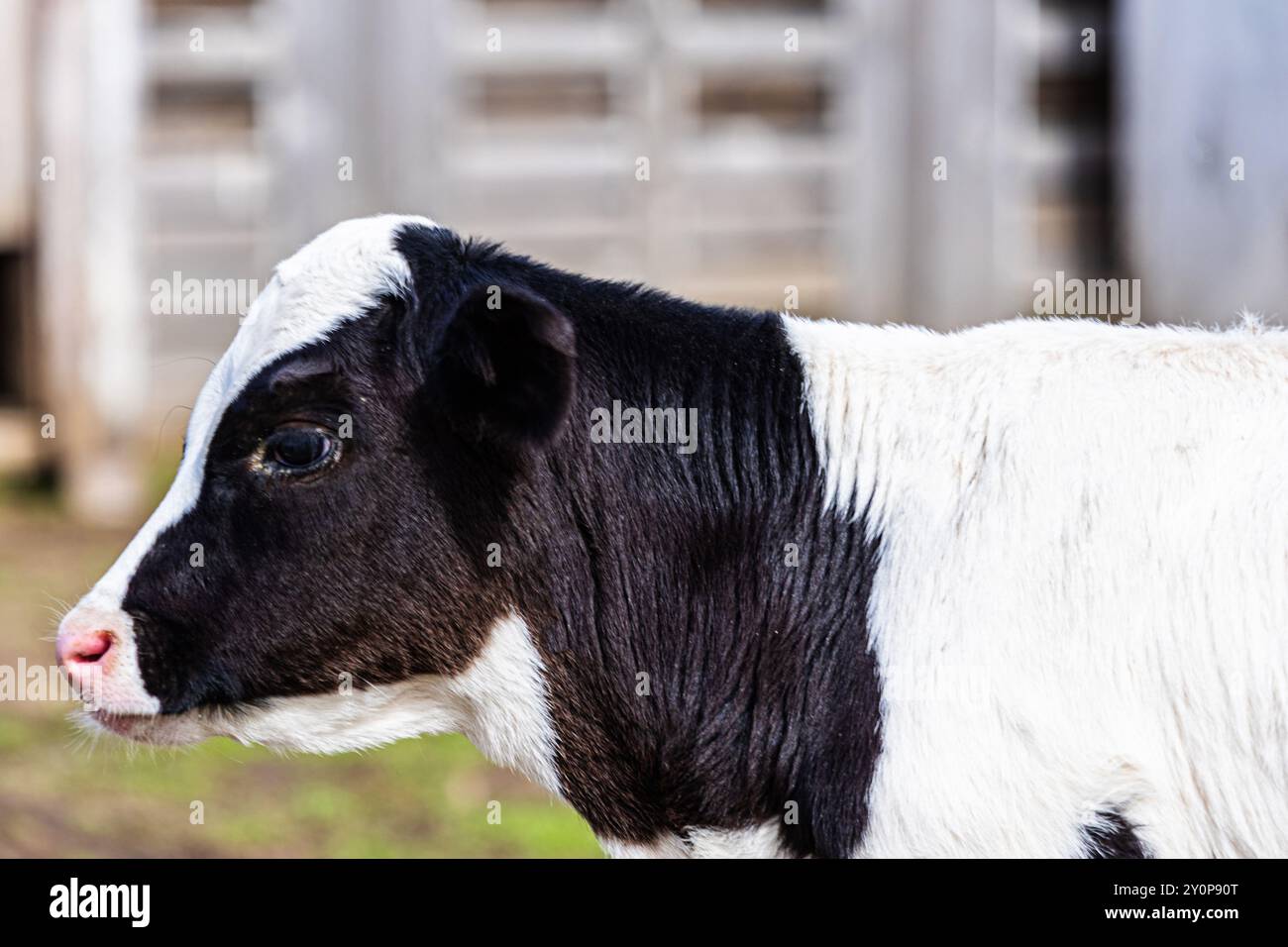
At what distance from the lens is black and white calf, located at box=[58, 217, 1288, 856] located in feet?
9.03

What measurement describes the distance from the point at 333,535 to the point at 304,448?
0.53ft

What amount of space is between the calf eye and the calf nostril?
Result: 44cm

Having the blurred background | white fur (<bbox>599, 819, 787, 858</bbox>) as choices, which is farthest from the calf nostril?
the blurred background

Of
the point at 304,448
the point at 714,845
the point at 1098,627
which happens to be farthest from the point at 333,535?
the point at 1098,627

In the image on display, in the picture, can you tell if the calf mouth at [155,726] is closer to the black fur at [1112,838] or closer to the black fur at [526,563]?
the black fur at [526,563]

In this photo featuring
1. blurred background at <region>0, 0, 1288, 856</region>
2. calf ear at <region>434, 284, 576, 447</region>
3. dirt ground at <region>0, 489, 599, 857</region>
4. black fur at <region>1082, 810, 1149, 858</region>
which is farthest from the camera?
blurred background at <region>0, 0, 1288, 856</region>

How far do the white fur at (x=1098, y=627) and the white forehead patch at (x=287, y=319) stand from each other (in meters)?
1.08

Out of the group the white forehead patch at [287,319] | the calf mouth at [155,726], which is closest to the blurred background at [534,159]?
the white forehead patch at [287,319]

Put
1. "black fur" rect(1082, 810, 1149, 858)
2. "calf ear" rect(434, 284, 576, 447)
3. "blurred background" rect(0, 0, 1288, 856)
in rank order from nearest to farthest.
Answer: "black fur" rect(1082, 810, 1149, 858)
"calf ear" rect(434, 284, 576, 447)
"blurred background" rect(0, 0, 1288, 856)

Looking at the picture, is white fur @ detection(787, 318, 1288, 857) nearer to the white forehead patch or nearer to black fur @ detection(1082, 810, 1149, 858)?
black fur @ detection(1082, 810, 1149, 858)

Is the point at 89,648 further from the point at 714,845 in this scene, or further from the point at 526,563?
the point at 714,845

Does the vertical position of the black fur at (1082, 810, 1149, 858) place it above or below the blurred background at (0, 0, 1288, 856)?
below

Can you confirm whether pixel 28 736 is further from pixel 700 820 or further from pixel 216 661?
pixel 700 820

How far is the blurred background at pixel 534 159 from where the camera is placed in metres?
8.59
